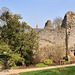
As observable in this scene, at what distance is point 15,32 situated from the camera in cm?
1041

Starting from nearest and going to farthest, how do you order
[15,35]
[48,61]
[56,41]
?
[15,35] < [48,61] < [56,41]

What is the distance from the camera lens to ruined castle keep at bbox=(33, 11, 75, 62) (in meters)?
13.4

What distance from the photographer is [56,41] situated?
15.6 m

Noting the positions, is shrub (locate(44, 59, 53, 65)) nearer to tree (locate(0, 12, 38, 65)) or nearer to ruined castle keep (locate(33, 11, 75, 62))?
ruined castle keep (locate(33, 11, 75, 62))

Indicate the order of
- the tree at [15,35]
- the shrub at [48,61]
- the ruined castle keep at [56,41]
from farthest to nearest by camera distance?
the ruined castle keep at [56,41] < the shrub at [48,61] < the tree at [15,35]

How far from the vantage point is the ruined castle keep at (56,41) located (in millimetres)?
13414

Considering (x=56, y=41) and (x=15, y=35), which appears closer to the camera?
(x=15, y=35)

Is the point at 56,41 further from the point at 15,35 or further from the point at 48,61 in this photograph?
the point at 15,35

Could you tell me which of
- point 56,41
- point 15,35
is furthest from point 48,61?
point 15,35

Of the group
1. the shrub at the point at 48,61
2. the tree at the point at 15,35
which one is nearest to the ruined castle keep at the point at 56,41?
the shrub at the point at 48,61

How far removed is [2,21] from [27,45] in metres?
4.19

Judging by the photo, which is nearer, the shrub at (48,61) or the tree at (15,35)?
the tree at (15,35)

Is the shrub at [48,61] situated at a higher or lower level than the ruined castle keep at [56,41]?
lower

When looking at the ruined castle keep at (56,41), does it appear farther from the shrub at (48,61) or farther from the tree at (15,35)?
the tree at (15,35)
